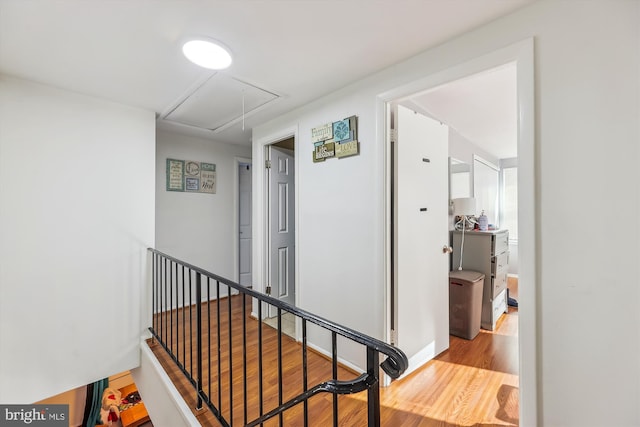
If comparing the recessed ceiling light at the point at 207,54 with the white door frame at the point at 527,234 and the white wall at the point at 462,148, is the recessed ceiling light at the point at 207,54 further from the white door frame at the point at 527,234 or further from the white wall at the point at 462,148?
the white wall at the point at 462,148

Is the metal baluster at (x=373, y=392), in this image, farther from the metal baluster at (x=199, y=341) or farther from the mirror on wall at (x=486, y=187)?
the mirror on wall at (x=486, y=187)

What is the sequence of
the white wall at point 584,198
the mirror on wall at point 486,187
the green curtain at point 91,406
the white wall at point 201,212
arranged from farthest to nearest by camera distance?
the mirror on wall at point 486,187
the green curtain at point 91,406
the white wall at point 201,212
the white wall at point 584,198

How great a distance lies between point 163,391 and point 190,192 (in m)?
2.32

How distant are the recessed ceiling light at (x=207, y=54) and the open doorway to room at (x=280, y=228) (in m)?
1.33

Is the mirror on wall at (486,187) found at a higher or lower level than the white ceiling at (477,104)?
lower

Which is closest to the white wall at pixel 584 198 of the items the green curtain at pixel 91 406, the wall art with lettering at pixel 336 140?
the wall art with lettering at pixel 336 140

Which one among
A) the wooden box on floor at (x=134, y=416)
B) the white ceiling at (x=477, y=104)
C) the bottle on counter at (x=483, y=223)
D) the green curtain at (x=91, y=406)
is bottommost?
the wooden box on floor at (x=134, y=416)

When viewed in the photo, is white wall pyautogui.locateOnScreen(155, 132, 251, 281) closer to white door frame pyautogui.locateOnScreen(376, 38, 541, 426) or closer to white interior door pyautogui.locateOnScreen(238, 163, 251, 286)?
white interior door pyautogui.locateOnScreen(238, 163, 251, 286)

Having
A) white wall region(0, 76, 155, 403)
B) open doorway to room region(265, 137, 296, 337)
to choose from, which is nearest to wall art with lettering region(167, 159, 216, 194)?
white wall region(0, 76, 155, 403)

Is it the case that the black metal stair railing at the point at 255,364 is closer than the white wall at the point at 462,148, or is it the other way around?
the black metal stair railing at the point at 255,364

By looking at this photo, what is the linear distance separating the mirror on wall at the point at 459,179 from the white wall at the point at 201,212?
9.71 feet

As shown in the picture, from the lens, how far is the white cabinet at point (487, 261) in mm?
2752

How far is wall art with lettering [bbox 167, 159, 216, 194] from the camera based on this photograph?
329 cm

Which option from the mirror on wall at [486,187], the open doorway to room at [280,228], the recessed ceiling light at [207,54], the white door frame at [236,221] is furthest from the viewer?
the white door frame at [236,221]
